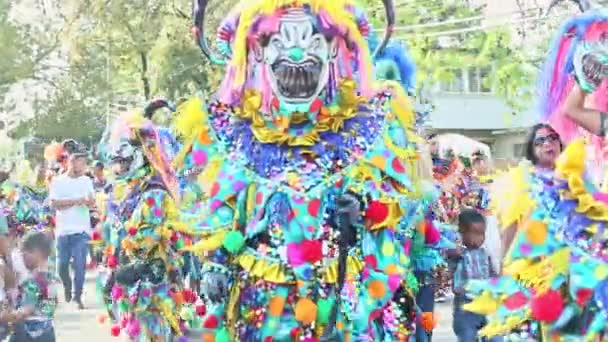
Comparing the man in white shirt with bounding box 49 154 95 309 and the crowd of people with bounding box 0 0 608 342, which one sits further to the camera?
the man in white shirt with bounding box 49 154 95 309

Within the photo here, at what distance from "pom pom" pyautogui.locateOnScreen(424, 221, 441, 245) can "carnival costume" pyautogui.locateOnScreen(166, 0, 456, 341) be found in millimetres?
767

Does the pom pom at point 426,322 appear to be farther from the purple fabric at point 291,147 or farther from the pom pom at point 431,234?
the purple fabric at point 291,147

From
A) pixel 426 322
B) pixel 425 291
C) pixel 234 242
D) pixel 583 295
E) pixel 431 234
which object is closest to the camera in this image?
pixel 583 295

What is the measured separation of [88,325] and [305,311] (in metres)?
7.00

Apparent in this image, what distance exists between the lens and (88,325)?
12.1 meters

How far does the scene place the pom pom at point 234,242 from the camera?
560cm

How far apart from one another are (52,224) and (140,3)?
11.5 meters

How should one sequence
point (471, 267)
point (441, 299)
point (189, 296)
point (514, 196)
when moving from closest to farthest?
point (514, 196), point (471, 267), point (189, 296), point (441, 299)

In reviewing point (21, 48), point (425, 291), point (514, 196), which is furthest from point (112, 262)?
point (21, 48)

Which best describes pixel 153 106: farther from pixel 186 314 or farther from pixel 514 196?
pixel 514 196

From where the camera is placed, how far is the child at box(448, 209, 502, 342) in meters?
8.05

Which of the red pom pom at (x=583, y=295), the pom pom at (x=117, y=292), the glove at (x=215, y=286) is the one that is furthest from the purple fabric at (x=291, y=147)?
the pom pom at (x=117, y=292)

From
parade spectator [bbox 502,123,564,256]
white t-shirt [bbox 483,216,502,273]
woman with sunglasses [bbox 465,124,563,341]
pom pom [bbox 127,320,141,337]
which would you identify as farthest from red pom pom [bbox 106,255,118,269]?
woman with sunglasses [bbox 465,124,563,341]

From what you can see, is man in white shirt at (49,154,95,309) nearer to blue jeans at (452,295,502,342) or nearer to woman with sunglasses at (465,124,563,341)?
blue jeans at (452,295,502,342)
